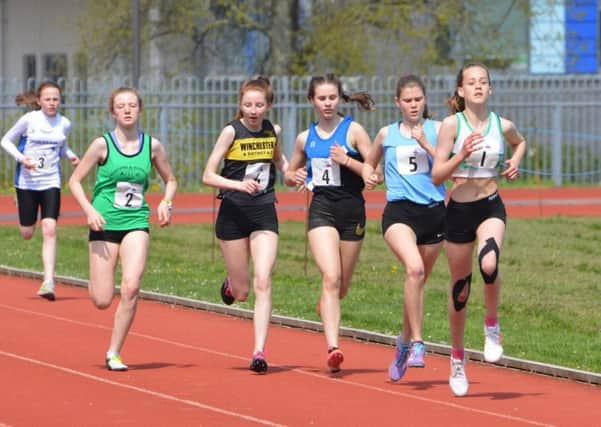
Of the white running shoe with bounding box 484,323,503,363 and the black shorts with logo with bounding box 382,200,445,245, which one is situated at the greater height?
the black shorts with logo with bounding box 382,200,445,245

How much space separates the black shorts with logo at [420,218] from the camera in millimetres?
11438

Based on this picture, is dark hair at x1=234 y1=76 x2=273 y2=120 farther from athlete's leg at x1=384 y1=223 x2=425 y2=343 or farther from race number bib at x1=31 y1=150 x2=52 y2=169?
race number bib at x1=31 y1=150 x2=52 y2=169

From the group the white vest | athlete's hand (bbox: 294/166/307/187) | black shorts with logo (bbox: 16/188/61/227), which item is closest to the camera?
the white vest

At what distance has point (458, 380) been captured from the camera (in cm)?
1073

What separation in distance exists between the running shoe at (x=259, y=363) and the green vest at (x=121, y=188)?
1189 millimetres

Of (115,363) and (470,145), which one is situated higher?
(470,145)

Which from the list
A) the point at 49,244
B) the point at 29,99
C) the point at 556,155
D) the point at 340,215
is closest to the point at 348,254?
the point at 340,215

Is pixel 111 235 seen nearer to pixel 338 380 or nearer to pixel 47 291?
pixel 338 380

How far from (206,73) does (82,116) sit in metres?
9.63

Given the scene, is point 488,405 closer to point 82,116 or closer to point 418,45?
point 82,116

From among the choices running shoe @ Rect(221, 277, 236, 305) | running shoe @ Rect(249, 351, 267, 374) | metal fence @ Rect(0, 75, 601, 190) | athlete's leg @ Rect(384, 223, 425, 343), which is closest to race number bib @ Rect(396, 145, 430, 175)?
athlete's leg @ Rect(384, 223, 425, 343)

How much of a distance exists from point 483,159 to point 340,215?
1683 millimetres

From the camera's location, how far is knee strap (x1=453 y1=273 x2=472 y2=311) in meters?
10.8

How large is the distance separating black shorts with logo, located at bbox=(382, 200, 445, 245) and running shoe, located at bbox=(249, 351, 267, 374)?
47.6 inches
